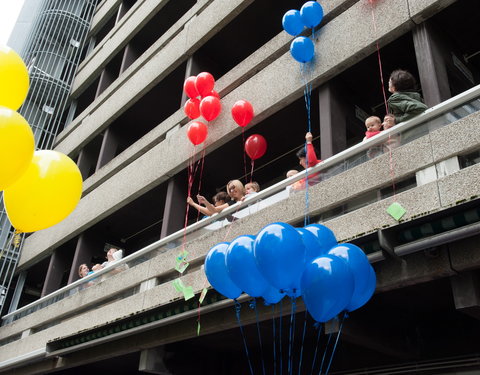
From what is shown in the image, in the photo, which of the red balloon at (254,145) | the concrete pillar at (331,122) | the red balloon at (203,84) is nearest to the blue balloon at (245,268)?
the concrete pillar at (331,122)

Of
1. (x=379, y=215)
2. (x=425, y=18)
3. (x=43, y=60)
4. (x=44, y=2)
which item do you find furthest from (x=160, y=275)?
(x=44, y=2)

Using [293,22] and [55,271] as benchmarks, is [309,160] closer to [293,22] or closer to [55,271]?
[293,22]

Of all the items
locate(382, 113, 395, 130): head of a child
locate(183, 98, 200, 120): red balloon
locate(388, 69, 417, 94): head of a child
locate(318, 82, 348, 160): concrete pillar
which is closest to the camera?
locate(388, 69, 417, 94): head of a child

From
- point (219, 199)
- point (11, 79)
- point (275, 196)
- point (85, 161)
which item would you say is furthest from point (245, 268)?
point (85, 161)

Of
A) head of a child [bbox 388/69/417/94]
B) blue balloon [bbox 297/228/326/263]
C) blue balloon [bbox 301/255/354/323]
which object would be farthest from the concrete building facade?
blue balloon [bbox 301/255/354/323]

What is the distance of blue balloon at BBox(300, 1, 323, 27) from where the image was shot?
282 inches

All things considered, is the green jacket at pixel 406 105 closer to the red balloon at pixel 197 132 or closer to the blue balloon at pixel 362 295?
the blue balloon at pixel 362 295

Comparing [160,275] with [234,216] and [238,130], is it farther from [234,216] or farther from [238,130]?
→ [238,130]

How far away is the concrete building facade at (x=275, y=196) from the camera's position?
4.79 m

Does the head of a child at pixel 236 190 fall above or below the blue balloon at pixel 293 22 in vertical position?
below

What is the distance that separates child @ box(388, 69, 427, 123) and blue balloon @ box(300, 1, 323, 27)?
2.18 meters

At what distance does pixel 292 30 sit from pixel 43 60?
12.7 m

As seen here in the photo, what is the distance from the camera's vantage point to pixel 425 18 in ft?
20.7

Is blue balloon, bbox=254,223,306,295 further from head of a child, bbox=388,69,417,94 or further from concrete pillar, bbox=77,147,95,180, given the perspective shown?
concrete pillar, bbox=77,147,95,180
